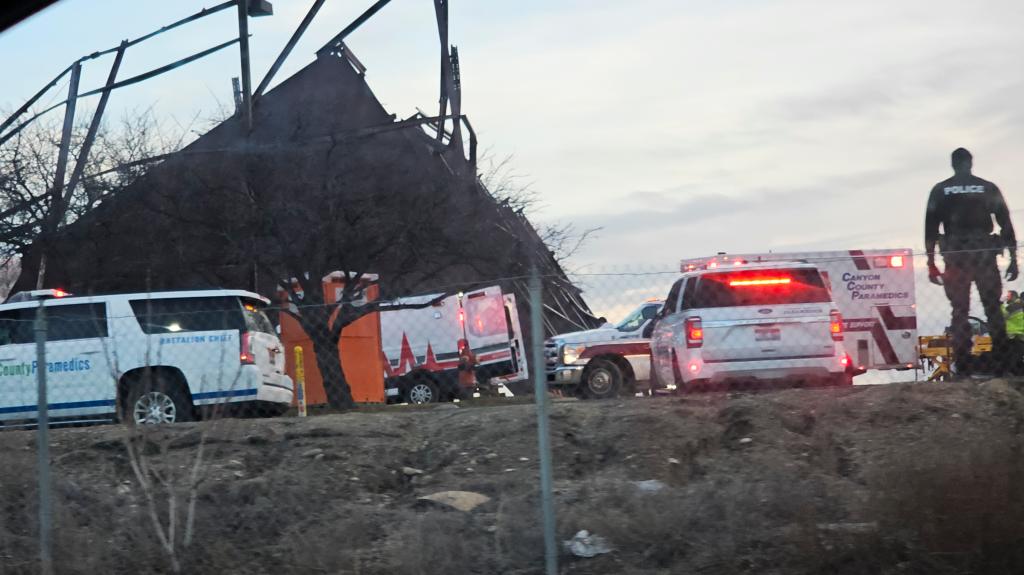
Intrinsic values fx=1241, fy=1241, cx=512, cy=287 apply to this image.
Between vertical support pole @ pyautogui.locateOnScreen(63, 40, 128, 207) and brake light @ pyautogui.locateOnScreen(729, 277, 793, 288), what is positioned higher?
vertical support pole @ pyautogui.locateOnScreen(63, 40, 128, 207)

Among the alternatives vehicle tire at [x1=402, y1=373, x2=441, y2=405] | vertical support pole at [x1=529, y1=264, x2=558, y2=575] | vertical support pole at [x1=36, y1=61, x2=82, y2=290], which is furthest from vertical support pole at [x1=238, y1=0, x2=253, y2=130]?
vertical support pole at [x1=529, y1=264, x2=558, y2=575]

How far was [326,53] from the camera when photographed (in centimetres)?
3122

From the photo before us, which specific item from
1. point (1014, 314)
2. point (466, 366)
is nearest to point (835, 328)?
point (1014, 314)

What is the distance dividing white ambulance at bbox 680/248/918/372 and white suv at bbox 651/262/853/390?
6.83 m

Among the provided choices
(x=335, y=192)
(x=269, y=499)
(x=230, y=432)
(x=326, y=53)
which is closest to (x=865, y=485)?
(x=269, y=499)

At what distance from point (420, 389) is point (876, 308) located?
9.38m

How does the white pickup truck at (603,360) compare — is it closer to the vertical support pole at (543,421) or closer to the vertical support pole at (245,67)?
the vertical support pole at (245,67)

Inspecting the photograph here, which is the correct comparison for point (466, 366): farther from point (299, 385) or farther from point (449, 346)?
point (299, 385)

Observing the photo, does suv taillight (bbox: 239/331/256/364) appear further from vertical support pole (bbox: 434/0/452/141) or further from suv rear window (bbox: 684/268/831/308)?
vertical support pole (bbox: 434/0/452/141)

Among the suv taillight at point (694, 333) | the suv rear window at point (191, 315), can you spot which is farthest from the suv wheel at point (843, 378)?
the suv rear window at point (191, 315)

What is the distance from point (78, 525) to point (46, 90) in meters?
18.2

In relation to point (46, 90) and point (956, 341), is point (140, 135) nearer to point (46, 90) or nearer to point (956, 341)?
point (46, 90)

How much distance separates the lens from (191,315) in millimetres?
12367

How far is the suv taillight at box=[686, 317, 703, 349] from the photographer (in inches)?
484
